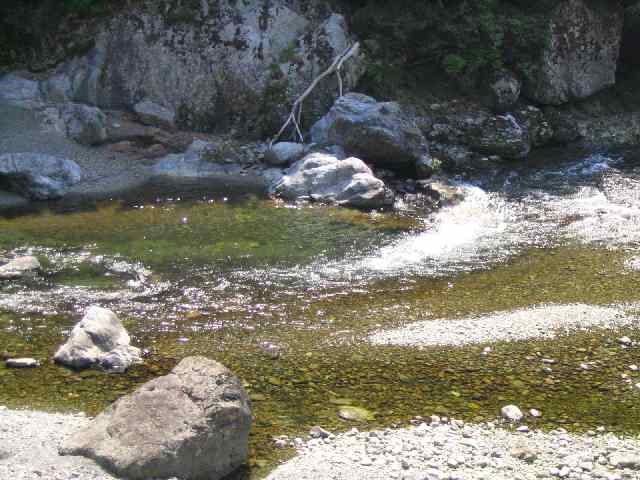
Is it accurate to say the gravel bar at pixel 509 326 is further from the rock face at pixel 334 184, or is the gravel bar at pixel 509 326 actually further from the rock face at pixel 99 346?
the rock face at pixel 334 184

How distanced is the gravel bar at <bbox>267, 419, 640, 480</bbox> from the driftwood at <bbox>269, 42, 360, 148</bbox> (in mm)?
11196

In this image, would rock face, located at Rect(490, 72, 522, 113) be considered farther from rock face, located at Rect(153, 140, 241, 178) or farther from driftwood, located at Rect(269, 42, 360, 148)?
rock face, located at Rect(153, 140, 241, 178)

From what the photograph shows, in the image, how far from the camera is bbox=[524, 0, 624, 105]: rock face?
1992 centimetres

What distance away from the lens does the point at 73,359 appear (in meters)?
8.29

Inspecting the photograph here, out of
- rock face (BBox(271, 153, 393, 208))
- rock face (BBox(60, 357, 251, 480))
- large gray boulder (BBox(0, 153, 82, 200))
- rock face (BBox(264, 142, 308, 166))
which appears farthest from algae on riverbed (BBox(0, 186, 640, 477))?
rock face (BBox(264, 142, 308, 166))

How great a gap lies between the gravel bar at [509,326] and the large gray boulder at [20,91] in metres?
12.3

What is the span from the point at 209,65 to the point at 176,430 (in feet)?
45.3

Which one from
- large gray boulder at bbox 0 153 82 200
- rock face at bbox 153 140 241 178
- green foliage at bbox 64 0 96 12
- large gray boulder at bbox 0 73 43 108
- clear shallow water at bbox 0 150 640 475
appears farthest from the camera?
green foliage at bbox 64 0 96 12

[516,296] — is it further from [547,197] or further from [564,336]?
[547,197]

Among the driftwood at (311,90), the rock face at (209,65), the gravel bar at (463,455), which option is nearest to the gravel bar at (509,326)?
the gravel bar at (463,455)

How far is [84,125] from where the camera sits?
56.3ft

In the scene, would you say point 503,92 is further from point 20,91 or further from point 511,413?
point 511,413

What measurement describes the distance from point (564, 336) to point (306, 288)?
3.68 meters

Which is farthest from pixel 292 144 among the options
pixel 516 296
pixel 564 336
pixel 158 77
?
pixel 564 336
